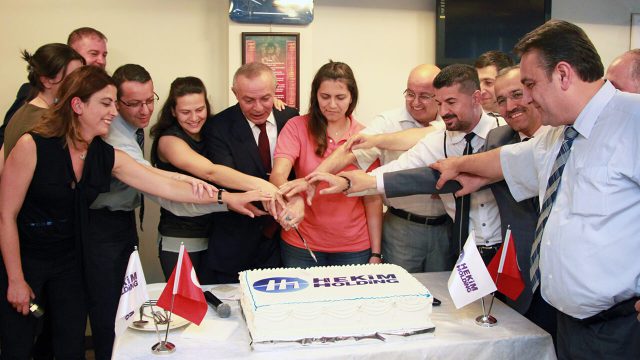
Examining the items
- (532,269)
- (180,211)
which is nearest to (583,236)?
(532,269)

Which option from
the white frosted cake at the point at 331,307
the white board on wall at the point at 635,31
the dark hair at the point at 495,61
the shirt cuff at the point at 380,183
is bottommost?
the white frosted cake at the point at 331,307

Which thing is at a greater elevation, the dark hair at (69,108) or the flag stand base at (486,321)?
the dark hair at (69,108)

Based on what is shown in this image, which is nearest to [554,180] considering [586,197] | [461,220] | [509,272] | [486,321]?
[586,197]

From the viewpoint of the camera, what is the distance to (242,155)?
9.30 feet

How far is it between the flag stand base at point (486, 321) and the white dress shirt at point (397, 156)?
79cm

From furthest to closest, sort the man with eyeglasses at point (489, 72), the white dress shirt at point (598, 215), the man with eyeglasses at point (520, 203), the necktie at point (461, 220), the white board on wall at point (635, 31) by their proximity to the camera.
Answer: the white board on wall at point (635, 31)
the man with eyeglasses at point (489, 72)
the necktie at point (461, 220)
the man with eyeglasses at point (520, 203)
the white dress shirt at point (598, 215)

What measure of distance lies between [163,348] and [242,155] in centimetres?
127

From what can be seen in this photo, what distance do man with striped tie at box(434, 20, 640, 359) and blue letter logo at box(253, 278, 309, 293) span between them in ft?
2.63

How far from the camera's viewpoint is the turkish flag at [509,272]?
200 centimetres

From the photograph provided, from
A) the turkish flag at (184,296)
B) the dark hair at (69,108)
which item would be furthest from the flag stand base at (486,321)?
the dark hair at (69,108)

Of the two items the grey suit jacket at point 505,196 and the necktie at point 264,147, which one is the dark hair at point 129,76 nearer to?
the necktie at point 264,147

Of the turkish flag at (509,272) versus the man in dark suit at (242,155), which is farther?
the man in dark suit at (242,155)

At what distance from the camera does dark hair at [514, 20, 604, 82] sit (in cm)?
168

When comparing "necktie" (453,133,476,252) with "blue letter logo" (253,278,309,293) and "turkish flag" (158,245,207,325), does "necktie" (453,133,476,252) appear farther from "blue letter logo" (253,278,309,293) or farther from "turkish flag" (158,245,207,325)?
"turkish flag" (158,245,207,325)
